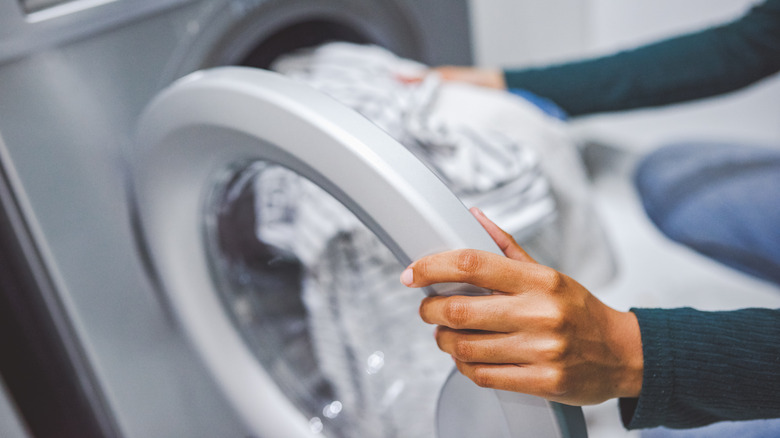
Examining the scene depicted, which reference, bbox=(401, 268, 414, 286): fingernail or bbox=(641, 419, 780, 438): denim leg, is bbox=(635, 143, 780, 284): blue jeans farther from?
bbox=(401, 268, 414, 286): fingernail

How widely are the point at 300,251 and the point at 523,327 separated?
0.26 meters

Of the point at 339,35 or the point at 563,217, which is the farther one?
the point at 339,35

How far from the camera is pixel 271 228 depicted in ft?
1.64

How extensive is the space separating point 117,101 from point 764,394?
0.48 meters

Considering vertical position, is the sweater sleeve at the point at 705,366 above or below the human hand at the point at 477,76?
below

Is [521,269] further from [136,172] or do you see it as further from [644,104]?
[644,104]

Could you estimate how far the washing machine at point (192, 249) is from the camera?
0.32 meters

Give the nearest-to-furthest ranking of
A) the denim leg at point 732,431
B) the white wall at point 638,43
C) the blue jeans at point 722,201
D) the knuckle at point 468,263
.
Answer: the knuckle at point 468,263, the denim leg at point 732,431, the blue jeans at point 722,201, the white wall at point 638,43

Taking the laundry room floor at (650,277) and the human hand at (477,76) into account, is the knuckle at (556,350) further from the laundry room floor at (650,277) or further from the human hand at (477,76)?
the human hand at (477,76)

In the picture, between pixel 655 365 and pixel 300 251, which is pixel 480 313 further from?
pixel 300 251

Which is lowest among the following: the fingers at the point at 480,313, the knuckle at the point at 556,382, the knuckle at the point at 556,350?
the knuckle at the point at 556,382

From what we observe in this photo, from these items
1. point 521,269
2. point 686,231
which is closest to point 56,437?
point 521,269

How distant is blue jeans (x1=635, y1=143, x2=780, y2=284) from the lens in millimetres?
592

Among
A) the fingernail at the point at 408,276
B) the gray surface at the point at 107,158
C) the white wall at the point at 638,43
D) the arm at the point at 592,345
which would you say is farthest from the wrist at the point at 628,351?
the white wall at the point at 638,43
